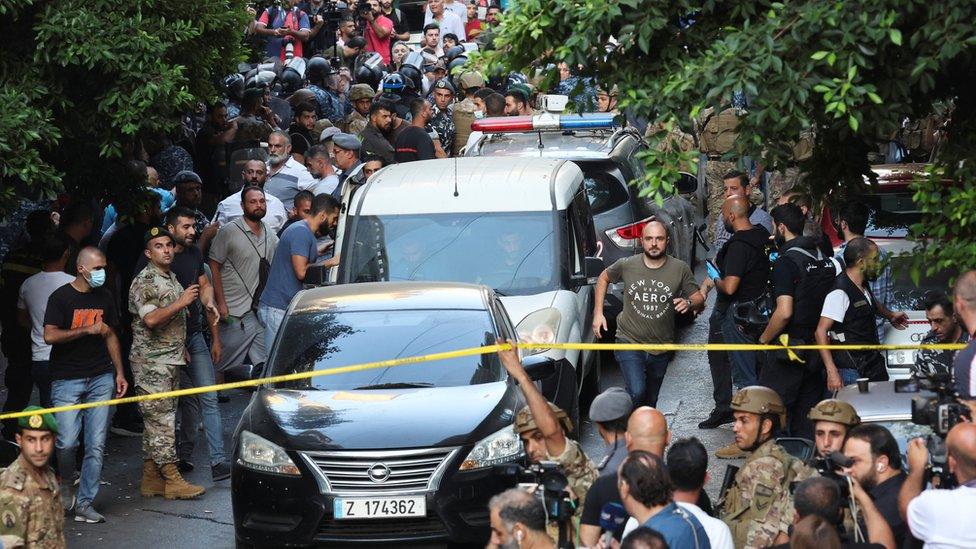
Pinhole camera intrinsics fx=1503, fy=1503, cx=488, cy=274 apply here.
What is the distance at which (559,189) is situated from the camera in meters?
12.2

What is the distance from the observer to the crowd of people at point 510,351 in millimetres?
6566

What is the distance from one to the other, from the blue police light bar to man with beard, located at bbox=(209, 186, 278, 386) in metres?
3.18

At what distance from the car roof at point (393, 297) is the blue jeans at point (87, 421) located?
1.52 metres

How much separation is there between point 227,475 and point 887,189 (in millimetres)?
5724

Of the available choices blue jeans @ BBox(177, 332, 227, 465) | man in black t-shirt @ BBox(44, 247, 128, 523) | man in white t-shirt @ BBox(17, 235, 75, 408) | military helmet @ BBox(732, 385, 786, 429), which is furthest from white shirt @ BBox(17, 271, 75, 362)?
military helmet @ BBox(732, 385, 786, 429)

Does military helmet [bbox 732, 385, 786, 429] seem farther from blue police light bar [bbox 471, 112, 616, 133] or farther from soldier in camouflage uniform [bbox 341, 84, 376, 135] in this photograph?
soldier in camouflage uniform [bbox 341, 84, 376, 135]

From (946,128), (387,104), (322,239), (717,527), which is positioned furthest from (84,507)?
(387,104)

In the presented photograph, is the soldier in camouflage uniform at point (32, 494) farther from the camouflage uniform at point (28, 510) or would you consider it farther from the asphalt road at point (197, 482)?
the asphalt road at point (197, 482)

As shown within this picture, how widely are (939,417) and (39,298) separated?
690 cm

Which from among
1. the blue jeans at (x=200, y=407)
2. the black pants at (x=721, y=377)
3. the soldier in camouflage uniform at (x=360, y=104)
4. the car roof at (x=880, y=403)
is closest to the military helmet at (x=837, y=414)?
the car roof at (x=880, y=403)

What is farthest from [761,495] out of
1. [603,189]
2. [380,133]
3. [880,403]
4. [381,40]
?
[381,40]

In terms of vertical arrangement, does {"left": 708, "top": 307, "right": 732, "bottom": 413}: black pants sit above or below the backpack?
below

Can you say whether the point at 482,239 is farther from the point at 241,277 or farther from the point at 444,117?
the point at 444,117

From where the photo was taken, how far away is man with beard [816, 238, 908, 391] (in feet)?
33.2
